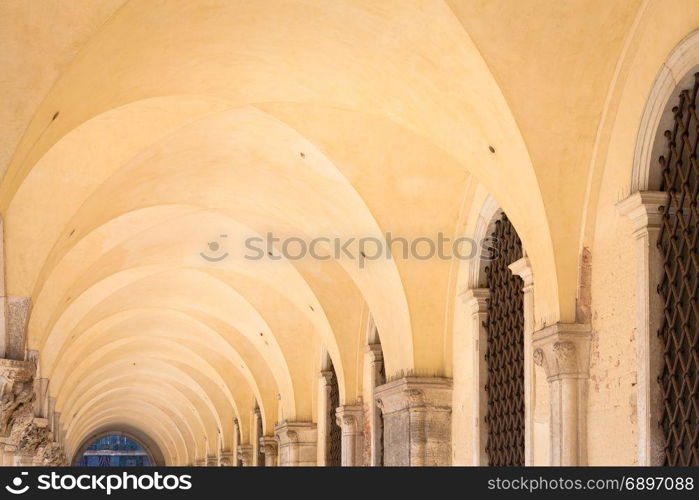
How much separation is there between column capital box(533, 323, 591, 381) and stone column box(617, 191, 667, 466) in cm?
97

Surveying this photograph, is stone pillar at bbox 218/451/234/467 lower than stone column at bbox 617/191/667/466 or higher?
higher

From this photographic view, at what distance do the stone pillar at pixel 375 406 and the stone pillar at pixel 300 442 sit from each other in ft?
14.6

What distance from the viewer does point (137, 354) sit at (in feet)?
101

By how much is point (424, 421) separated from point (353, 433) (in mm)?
4136

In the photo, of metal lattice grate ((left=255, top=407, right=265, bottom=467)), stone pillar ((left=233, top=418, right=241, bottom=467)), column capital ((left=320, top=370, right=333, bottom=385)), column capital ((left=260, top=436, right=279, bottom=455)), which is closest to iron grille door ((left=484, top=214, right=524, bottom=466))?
column capital ((left=320, top=370, right=333, bottom=385))

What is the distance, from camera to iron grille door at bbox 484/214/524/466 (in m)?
12.3

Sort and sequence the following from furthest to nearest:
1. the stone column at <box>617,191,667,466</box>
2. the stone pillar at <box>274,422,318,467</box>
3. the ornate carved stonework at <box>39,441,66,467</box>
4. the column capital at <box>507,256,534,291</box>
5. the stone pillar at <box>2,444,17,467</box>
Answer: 1. the stone pillar at <box>274,422,318,467</box>
2. the ornate carved stonework at <box>39,441,66,467</box>
3. the stone pillar at <box>2,444,17,467</box>
4. the column capital at <box>507,256,534,291</box>
5. the stone column at <box>617,191,667,466</box>

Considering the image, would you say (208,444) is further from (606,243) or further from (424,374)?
(606,243)

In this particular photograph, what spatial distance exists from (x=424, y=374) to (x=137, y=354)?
58.1 ft

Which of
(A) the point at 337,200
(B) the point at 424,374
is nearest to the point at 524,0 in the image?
(A) the point at 337,200

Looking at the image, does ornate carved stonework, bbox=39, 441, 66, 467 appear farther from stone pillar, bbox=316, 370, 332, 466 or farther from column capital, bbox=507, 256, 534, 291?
column capital, bbox=507, 256, 534, 291

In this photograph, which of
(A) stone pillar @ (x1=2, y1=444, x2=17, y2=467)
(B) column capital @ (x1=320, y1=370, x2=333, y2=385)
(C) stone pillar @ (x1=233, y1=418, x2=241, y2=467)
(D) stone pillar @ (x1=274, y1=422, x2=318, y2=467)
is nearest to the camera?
(A) stone pillar @ (x1=2, y1=444, x2=17, y2=467)

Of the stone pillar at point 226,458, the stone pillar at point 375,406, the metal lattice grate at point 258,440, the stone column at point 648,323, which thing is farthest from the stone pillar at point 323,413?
the stone column at point 648,323

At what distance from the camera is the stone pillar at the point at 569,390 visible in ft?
32.9
